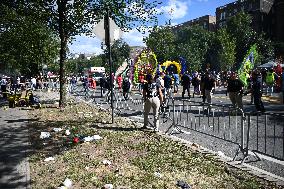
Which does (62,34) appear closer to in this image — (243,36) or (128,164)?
(128,164)

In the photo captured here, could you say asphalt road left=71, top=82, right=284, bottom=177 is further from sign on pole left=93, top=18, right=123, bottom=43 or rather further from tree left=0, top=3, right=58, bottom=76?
tree left=0, top=3, right=58, bottom=76

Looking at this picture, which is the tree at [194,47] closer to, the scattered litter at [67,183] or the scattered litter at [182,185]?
the scattered litter at [182,185]

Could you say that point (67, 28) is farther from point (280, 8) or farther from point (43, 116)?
point (280, 8)

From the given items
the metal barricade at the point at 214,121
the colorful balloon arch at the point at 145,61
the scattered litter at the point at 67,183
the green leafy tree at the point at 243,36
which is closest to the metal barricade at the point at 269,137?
the metal barricade at the point at 214,121

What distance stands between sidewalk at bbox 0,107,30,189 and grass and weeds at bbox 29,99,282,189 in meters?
0.21

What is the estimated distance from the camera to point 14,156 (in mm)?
7992

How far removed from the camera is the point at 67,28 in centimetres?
1700

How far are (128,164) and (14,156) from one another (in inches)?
125

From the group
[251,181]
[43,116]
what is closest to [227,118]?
[251,181]

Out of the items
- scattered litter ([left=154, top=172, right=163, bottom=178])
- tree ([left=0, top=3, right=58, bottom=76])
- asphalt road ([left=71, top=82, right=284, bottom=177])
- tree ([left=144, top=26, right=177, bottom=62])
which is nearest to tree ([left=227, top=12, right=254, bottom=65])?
tree ([left=144, top=26, right=177, bottom=62])

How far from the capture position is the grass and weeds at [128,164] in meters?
5.83

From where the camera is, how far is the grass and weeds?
5.83 m

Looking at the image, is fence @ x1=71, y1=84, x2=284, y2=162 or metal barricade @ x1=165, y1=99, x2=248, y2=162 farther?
metal barricade @ x1=165, y1=99, x2=248, y2=162

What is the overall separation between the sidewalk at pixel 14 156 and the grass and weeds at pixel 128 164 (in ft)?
0.68
